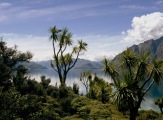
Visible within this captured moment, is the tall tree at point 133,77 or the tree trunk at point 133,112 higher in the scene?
the tall tree at point 133,77

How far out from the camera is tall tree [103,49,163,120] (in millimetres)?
28969

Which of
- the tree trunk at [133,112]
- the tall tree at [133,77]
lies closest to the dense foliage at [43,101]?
the tall tree at [133,77]

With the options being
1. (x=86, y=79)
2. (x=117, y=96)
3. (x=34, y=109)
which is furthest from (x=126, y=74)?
Result: (x=86, y=79)

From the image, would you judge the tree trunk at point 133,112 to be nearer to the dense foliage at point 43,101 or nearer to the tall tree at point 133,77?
the tall tree at point 133,77

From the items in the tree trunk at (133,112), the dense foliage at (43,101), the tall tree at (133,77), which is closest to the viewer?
the dense foliage at (43,101)

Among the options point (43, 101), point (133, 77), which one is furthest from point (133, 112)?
point (43, 101)

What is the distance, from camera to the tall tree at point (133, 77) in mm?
28969

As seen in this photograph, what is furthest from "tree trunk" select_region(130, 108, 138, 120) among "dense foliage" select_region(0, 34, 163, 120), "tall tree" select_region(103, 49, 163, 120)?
"dense foliage" select_region(0, 34, 163, 120)

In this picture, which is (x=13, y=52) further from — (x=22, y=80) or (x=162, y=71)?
(x=162, y=71)

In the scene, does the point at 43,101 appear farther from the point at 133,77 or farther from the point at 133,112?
the point at 133,77

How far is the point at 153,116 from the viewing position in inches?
1560

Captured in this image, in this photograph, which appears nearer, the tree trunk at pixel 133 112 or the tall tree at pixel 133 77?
the tall tree at pixel 133 77

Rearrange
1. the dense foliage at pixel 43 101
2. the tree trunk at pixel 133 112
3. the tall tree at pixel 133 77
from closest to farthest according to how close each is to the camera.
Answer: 1. the dense foliage at pixel 43 101
2. the tall tree at pixel 133 77
3. the tree trunk at pixel 133 112

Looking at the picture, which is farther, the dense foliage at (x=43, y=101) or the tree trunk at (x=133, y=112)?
the tree trunk at (x=133, y=112)
